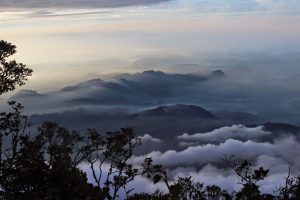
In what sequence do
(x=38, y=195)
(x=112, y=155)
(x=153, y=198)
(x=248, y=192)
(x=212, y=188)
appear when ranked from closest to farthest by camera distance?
(x=38, y=195)
(x=153, y=198)
(x=248, y=192)
(x=112, y=155)
(x=212, y=188)

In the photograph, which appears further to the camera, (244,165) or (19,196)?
(244,165)

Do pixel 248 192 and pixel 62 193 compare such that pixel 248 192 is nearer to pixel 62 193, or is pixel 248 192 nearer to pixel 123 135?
pixel 123 135

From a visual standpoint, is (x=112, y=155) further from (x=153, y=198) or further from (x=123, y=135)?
(x=153, y=198)

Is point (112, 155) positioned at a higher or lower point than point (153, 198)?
higher

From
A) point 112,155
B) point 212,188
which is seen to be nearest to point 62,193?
point 112,155

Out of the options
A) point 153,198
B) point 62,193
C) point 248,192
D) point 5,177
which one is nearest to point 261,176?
point 248,192

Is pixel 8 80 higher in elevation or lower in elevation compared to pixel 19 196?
higher

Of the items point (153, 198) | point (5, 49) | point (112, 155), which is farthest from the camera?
point (112, 155)

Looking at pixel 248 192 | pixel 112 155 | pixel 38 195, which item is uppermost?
pixel 112 155

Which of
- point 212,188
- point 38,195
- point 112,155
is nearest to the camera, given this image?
point 38,195
